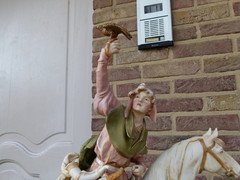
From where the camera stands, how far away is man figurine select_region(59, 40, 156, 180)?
601 millimetres

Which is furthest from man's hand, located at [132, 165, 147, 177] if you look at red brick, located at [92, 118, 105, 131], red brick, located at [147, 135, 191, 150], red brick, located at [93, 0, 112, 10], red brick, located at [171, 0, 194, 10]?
red brick, located at [93, 0, 112, 10]

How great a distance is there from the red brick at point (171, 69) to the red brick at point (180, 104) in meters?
0.11

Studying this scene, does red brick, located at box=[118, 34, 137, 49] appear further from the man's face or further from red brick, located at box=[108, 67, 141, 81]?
the man's face

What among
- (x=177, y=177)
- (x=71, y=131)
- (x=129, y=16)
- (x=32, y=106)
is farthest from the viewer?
(x=32, y=106)

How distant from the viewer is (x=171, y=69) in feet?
3.44

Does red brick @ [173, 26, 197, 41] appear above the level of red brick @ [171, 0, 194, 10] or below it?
below

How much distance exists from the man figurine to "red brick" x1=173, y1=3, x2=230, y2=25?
547 millimetres

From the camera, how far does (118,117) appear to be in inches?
24.4

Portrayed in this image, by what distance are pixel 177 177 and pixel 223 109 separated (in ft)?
1.46

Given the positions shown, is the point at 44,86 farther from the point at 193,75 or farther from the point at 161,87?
the point at 193,75

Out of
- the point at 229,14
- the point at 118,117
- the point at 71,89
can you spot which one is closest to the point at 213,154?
the point at 118,117

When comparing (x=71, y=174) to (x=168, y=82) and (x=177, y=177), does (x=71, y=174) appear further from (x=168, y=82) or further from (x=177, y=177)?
(x=168, y=82)

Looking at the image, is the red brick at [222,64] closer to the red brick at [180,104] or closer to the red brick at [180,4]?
the red brick at [180,104]

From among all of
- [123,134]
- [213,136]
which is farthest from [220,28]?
[123,134]
